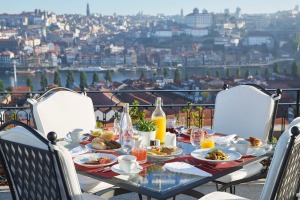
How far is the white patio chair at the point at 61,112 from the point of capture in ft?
8.29

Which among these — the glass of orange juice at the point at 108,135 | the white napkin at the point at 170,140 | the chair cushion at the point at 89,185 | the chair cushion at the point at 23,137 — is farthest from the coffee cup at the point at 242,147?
the chair cushion at the point at 23,137

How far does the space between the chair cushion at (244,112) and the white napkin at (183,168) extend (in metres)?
1.05

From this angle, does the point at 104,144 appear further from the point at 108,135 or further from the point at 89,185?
the point at 89,185

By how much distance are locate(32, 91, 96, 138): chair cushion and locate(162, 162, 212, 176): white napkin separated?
40.4 inches

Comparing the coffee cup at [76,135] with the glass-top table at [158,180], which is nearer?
the glass-top table at [158,180]

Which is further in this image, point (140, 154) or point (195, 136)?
point (195, 136)

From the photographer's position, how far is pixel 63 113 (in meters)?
2.69

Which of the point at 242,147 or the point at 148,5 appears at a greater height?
the point at 148,5

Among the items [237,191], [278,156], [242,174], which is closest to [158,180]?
[278,156]

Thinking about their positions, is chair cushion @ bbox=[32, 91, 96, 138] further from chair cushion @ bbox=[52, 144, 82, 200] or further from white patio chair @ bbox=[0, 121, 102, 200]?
chair cushion @ bbox=[52, 144, 82, 200]

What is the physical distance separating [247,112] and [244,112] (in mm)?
25

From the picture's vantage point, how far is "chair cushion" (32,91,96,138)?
2537 mm

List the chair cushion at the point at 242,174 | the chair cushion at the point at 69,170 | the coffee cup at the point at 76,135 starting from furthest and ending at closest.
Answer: the chair cushion at the point at 242,174 → the coffee cup at the point at 76,135 → the chair cushion at the point at 69,170

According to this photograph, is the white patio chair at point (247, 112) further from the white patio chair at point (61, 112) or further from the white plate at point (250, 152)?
the white patio chair at point (61, 112)
